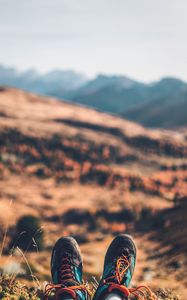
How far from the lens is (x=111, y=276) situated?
3.17 m

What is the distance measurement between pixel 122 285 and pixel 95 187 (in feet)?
28.9

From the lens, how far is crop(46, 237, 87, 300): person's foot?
2756 millimetres

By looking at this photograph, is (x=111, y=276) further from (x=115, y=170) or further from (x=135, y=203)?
(x=115, y=170)

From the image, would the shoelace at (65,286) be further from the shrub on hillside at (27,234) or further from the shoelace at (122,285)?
the shrub on hillside at (27,234)

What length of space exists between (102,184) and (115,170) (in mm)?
1164

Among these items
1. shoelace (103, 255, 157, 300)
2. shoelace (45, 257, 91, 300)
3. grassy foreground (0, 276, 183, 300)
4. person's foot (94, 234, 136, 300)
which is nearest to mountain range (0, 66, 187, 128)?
person's foot (94, 234, 136, 300)

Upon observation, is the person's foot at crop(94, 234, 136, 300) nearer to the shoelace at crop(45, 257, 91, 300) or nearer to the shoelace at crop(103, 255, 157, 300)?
the shoelace at crop(103, 255, 157, 300)

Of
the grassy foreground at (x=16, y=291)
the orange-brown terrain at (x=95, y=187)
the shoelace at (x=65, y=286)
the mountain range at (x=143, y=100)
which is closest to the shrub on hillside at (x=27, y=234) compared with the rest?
the orange-brown terrain at (x=95, y=187)

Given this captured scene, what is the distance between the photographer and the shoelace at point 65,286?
9.00 feet

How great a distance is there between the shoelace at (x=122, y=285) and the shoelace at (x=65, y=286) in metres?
0.23

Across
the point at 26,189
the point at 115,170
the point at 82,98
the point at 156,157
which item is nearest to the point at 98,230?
the point at 26,189

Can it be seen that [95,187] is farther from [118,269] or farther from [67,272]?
[118,269]

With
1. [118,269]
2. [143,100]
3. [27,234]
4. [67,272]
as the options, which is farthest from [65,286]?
[143,100]

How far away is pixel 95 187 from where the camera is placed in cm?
1178
